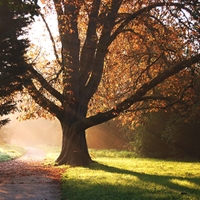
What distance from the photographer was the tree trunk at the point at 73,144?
19.2m

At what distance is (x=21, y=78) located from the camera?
637 inches

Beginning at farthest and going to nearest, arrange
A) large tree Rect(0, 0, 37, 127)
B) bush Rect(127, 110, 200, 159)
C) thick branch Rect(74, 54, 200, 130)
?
bush Rect(127, 110, 200, 159)
thick branch Rect(74, 54, 200, 130)
large tree Rect(0, 0, 37, 127)

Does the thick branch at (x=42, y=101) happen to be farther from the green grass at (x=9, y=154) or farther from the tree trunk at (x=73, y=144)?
→ the green grass at (x=9, y=154)

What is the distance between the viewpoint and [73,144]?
765 inches

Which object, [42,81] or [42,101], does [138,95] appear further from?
[42,81]

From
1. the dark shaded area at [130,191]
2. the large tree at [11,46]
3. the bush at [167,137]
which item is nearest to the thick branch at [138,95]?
the large tree at [11,46]

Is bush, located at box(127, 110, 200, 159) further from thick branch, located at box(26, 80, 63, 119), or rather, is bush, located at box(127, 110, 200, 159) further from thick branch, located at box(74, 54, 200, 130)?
thick branch, located at box(26, 80, 63, 119)

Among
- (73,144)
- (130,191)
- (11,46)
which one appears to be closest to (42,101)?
(73,144)

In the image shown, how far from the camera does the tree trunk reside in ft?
62.9

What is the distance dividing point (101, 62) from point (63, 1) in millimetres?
4169

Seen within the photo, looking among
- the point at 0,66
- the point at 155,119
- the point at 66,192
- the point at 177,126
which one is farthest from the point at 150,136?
the point at 66,192

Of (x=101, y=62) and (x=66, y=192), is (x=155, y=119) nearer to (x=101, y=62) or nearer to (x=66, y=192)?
(x=101, y=62)

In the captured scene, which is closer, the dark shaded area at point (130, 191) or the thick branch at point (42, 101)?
the dark shaded area at point (130, 191)

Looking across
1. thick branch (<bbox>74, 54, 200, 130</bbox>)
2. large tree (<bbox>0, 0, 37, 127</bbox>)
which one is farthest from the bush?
large tree (<bbox>0, 0, 37, 127</bbox>)
